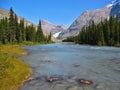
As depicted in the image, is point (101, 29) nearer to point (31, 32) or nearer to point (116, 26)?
point (116, 26)

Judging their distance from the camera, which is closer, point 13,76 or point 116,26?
point 13,76

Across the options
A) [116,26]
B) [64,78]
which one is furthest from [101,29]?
[64,78]

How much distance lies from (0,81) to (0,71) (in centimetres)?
202

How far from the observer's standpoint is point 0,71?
22906 mm

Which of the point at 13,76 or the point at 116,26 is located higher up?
the point at 116,26

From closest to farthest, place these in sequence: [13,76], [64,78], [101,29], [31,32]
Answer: [13,76], [64,78], [101,29], [31,32]

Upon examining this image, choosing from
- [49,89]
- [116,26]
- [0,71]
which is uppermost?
[116,26]

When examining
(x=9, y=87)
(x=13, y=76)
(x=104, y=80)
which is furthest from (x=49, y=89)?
(x=104, y=80)

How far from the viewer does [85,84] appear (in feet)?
73.6

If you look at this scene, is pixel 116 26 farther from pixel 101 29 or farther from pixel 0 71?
pixel 0 71

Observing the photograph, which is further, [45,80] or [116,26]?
[116,26]

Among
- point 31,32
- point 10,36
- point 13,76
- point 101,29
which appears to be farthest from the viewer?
point 31,32

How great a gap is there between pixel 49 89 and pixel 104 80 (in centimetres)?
711

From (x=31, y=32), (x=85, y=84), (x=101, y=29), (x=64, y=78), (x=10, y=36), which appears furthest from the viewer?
(x=31, y=32)
